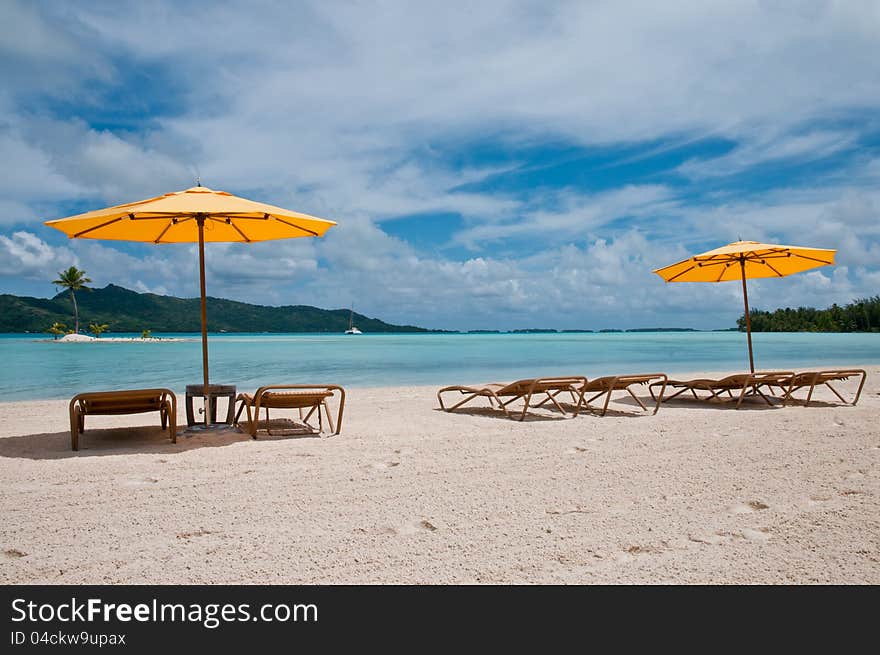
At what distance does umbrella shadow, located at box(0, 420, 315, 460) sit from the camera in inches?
187

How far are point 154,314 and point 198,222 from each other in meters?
121

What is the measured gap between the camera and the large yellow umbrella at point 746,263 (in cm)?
829

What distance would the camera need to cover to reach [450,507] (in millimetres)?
3303

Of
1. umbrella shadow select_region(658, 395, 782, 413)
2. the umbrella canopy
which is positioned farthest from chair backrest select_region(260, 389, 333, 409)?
umbrella shadow select_region(658, 395, 782, 413)

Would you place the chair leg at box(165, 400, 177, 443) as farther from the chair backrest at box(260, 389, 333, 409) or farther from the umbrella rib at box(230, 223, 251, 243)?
the umbrella rib at box(230, 223, 251, 243)

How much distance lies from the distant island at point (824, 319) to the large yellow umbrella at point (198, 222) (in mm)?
51277

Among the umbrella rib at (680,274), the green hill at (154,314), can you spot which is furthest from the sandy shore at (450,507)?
the green hill at (154,314)

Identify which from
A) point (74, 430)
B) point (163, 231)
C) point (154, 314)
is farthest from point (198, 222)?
point (154, 314)

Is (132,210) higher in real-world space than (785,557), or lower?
higher

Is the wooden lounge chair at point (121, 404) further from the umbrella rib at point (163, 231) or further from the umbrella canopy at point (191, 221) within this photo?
the umbrella rib at point (163, 231)
